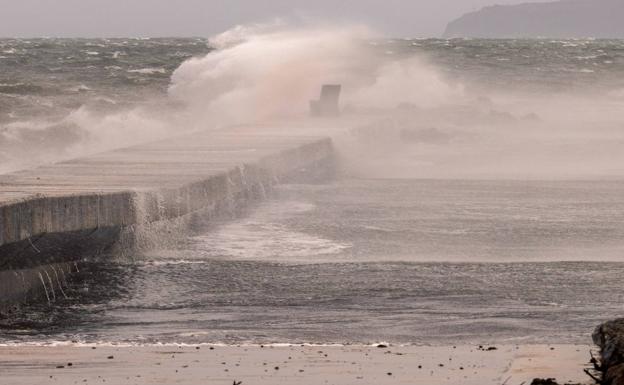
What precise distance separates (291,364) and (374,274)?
3324 mm

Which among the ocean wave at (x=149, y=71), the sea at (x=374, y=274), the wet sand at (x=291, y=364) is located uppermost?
the ocean wave at (x=149, y=71)

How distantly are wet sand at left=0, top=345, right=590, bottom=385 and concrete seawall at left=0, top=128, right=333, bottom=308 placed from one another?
6.79ft

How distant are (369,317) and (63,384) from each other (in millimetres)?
2582

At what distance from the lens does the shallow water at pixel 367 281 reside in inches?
306

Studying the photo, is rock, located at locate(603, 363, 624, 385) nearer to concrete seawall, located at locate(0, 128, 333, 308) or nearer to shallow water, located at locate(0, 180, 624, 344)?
shallow water, located at locate(0, 180, 624, 344)

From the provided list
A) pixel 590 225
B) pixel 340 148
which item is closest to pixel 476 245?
pixel 590 225

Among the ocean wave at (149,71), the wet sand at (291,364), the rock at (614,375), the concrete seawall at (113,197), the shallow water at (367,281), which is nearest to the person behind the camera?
the rock at (614,375)

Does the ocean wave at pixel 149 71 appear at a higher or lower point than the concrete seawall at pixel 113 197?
higher

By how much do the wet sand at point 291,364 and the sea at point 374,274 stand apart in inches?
14.3

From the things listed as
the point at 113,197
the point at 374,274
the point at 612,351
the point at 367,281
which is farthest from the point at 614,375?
the point at 113,197

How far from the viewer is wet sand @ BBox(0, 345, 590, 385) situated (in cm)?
612

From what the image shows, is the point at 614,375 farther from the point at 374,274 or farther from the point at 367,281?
the point at 374,274

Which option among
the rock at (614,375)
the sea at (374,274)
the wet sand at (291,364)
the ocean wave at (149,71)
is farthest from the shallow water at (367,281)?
the ocean wave at (149,71)

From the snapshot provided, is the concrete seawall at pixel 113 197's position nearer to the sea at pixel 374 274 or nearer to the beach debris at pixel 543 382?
the sea at pixel 374 274
